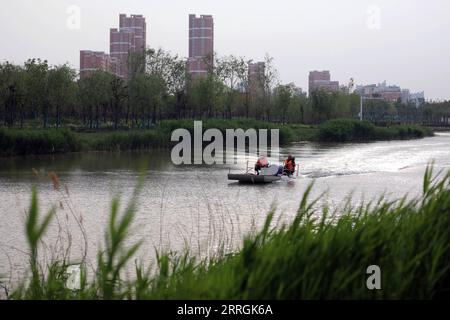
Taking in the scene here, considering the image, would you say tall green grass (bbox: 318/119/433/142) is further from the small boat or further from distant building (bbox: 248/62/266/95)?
the small boat

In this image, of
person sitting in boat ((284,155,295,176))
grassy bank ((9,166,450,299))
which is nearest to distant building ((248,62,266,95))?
person sitting in boat ((284,155,295,176))

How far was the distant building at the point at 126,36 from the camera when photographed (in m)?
74.5

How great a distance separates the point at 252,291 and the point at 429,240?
146 cm

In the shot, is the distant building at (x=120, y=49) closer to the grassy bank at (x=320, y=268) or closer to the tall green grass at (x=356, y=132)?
the tall green grass at (x=356, y=132)

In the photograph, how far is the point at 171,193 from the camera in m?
19.7

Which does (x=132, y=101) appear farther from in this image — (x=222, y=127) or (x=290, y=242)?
(x=290, y=242)

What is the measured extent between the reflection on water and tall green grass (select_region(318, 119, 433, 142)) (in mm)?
17565

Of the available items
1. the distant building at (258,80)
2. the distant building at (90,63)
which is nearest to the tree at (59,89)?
the distant building at (90,63)

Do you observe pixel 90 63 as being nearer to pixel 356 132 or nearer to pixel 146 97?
pixel 146 97

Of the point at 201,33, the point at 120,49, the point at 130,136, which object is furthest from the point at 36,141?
the point at 201,33

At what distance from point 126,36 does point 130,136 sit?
4307 centimetres

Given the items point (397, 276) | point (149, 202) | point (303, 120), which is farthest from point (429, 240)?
point (303, 120)

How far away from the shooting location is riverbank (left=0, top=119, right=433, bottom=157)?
30.8 meters

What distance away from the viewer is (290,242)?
178 inches
